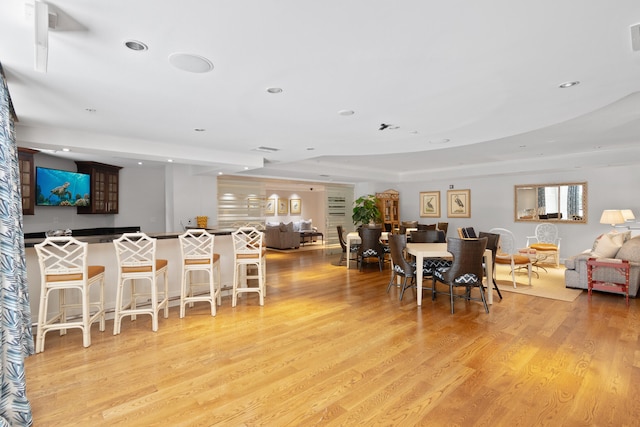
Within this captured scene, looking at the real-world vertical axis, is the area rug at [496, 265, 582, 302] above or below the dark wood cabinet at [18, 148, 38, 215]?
below

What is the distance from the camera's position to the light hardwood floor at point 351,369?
7.23 feet

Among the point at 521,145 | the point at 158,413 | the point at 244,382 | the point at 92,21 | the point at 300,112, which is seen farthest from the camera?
the point at 521,145

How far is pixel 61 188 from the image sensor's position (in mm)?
6414

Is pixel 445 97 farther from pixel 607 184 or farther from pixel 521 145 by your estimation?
pixel 607 184

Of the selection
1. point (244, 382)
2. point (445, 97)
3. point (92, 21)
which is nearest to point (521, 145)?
point (445, 97)

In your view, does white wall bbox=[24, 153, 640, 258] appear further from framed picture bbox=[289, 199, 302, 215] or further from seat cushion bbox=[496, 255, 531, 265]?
framed picture bbox=[289, 199, 302, 215]

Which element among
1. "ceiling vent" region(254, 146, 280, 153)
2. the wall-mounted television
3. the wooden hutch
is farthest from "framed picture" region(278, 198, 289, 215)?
"ceiling vent" region(254, 146, 280, 153)

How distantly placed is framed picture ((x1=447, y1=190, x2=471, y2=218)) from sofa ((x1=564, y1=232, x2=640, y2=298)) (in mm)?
4182

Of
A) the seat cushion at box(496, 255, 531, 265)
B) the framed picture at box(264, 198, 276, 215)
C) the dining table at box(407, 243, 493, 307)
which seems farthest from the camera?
the framed picture at box(264, 198, 276, 215)

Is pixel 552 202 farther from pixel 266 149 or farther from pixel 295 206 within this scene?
pixel 295 206

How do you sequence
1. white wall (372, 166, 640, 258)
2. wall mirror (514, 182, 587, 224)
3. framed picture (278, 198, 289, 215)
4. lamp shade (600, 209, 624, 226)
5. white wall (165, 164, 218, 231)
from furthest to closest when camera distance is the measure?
framed picture (278, 198, 289, 215) → wall mirror (514, 182, 587, 224) → white wall (165, 164, 218, 231) → white wall (372, 166, 640, 258) → lamp shade (600, 209, 624, 226)

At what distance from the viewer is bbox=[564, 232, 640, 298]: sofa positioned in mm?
4996

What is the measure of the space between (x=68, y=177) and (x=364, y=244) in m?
6.30

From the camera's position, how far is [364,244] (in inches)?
285
